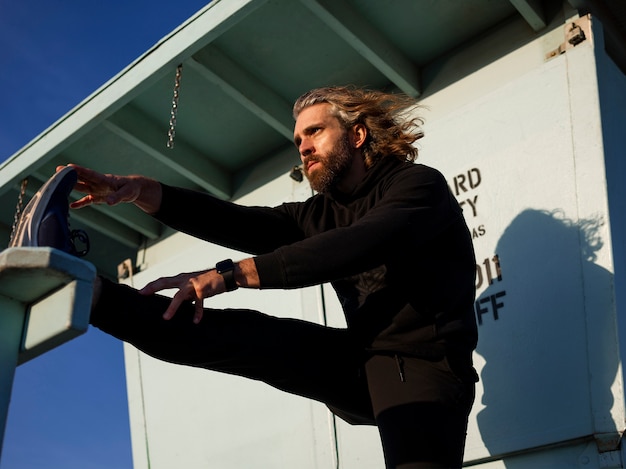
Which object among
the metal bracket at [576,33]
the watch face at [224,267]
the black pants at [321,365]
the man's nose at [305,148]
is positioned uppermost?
the metal bracket at [576,33]

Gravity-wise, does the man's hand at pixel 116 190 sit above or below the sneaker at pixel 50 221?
above

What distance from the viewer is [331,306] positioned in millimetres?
4750

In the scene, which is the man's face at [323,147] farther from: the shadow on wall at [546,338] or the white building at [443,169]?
the shadow on wall at [546,338]

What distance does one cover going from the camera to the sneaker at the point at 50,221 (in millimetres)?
2090

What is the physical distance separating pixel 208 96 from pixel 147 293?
8.09 ft

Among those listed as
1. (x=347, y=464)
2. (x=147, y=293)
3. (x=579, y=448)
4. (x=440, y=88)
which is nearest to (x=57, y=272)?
(x=147, y=293)

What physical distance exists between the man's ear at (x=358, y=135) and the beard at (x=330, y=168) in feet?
0.26

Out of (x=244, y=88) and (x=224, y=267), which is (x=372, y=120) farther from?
(x=244, y=88)

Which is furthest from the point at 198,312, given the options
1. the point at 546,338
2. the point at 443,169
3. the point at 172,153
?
the point at 172,153

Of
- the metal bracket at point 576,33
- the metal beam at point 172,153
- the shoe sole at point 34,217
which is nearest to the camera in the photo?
the shoe sole at point 34,217

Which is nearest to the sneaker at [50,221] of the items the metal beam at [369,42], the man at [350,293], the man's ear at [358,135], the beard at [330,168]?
the man at [350,293]

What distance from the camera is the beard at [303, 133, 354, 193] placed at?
354cm

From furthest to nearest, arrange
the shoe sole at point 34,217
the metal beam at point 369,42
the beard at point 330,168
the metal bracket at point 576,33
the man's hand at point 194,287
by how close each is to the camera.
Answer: the metal beam at point 369,42 < the metal bracket at point 576,33 < the beard at point 330,168 < the man's hand at point 194,287 < the shoe sole at point 34,217

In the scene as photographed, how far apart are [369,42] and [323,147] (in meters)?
1.12
